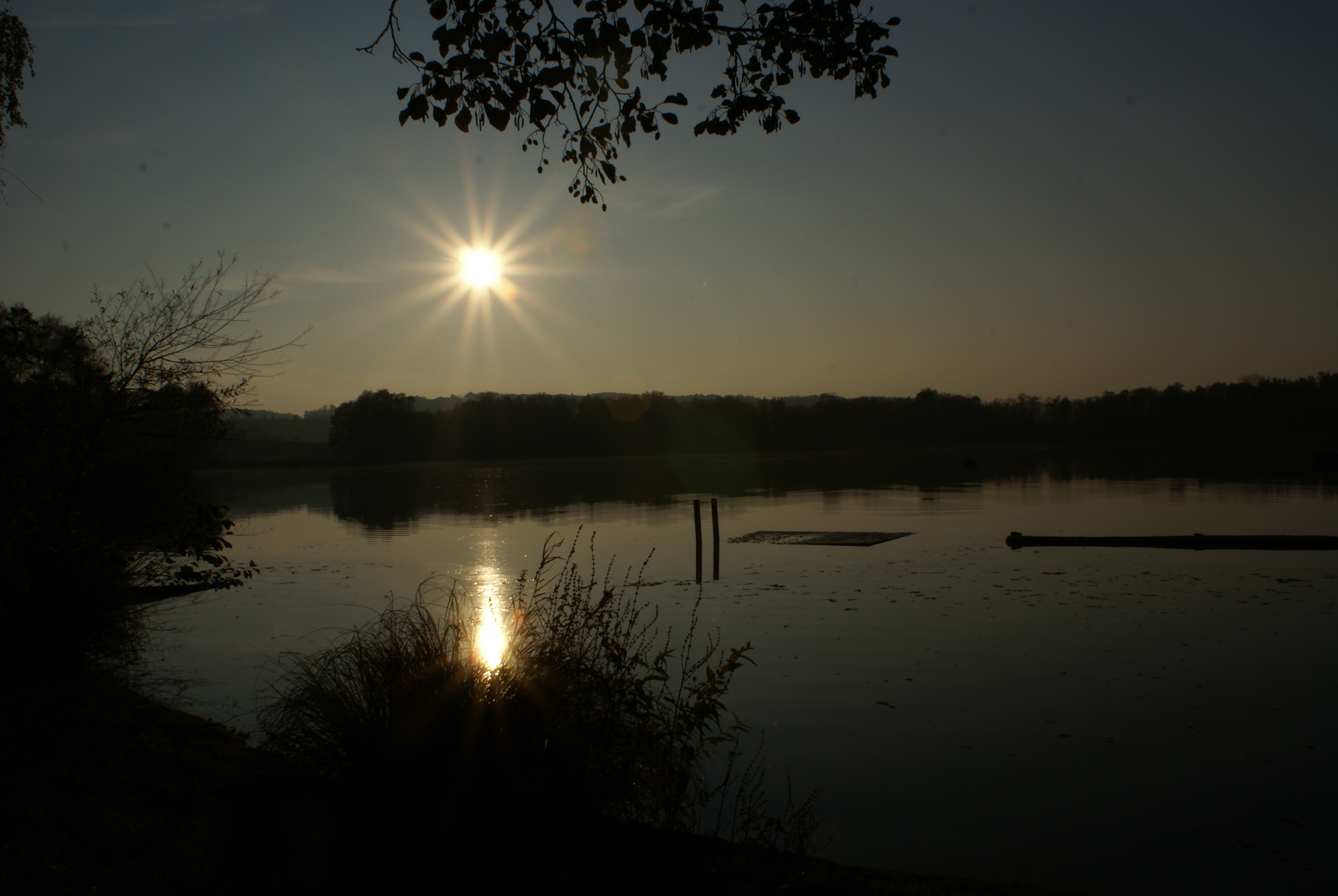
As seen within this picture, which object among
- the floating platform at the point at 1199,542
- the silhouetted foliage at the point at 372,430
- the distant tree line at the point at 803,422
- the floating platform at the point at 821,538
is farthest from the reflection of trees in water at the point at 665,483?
the distant tree line at the point at 803,422

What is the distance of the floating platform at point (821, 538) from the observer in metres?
26.6

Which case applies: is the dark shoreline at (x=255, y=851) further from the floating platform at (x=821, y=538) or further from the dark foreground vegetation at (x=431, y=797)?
the floating platform at (x=821, y=538)

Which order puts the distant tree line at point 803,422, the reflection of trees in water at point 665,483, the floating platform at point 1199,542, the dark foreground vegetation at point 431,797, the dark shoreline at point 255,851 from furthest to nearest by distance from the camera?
1. the distant tree line at point 803,422
2. the reflection of trees in water at point 665,483
3. the floating platform at point 1199,542
4. the dark foreground vegetation at point 431,797
5. the dark shoreline at point 255,851

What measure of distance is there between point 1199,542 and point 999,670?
1606cm

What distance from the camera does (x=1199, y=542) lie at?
78.7 feet

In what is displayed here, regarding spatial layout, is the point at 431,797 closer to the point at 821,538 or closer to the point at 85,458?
the point at 85,458

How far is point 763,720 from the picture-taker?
949 centimetres

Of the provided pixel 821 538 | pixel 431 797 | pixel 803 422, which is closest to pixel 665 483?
pixel 821 538

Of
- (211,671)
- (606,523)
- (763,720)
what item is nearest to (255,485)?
(606,523)

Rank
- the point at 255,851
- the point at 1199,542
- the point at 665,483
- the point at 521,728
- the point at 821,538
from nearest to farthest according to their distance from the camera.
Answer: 1. the point at 255,851
2. the point at 521,728
3. the point at 1199,542
4. the point at 821,538
5. the point at 665,483

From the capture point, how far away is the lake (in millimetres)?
6734

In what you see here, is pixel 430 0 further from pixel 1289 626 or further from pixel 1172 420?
pixel 1172 420

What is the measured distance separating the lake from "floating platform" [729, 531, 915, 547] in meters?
0.92

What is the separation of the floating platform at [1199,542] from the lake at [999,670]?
656 mm
